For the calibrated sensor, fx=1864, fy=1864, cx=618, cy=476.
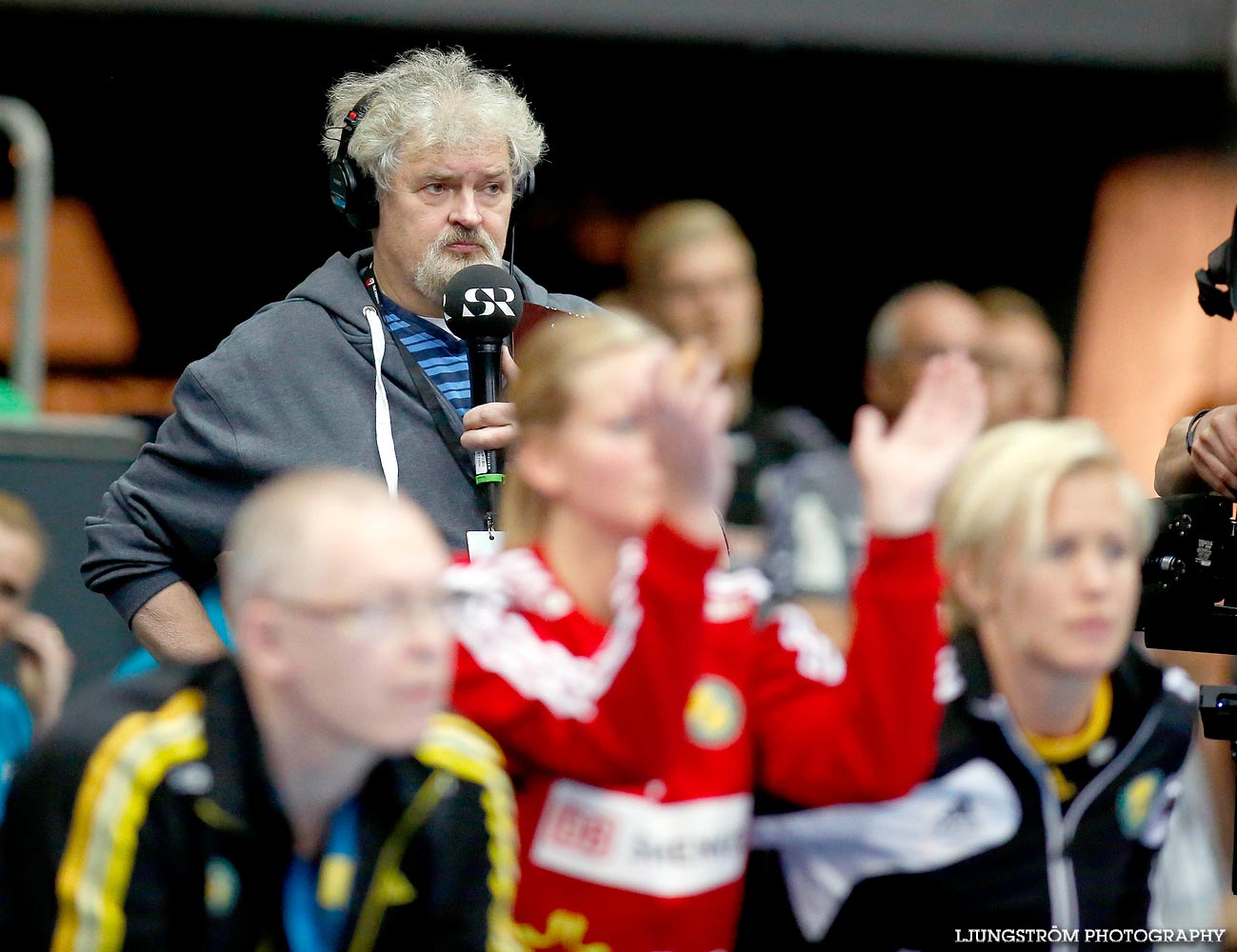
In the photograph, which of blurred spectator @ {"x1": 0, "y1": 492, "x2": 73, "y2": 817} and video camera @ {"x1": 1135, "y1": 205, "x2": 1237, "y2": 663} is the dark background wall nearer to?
blurred spectator @ {"x1": 0, "y1": 492, "x2": 73, "y2": 817}

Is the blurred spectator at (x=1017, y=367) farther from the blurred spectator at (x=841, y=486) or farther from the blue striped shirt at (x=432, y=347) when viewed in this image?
the blue striped shirt at (x=432, y=347)

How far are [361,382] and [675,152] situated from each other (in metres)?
3.16

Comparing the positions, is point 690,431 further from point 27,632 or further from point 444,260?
point 27,632

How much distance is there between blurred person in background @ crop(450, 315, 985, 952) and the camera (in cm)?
201

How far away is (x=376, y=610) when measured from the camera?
185 cm

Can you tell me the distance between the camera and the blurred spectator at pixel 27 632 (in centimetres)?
354

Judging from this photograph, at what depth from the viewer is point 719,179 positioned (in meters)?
5.72

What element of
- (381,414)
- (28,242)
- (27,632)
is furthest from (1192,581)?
(28,242)

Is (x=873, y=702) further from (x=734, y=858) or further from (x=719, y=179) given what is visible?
(x=719, y=179)

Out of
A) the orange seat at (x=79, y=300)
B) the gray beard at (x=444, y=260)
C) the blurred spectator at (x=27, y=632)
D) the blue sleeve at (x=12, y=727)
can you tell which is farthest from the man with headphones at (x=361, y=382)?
the orange seat at (x=79, y=300)

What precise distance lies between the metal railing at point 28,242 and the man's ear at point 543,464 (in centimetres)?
234

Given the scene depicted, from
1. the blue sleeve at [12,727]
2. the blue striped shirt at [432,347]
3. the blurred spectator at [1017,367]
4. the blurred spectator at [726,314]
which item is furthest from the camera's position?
the blurred spectator at [1017,367]

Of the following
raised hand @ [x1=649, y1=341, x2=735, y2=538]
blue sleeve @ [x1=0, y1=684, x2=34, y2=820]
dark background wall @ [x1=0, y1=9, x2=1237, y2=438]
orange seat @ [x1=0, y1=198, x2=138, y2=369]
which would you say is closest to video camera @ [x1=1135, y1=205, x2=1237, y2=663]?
raised hand @ [x1=649, y1=341, x2=735, y2=538]

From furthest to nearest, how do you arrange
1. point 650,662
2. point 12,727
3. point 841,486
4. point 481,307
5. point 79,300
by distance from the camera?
point 79,300 → point 841,486 → point 12,727 → point 481,307 → point 650,662
